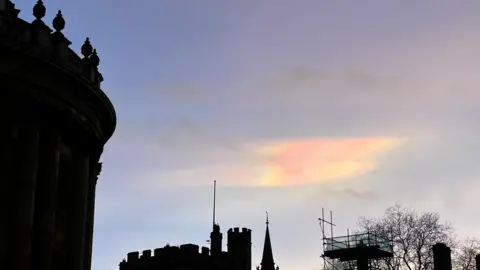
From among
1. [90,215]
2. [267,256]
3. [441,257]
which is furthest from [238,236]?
[90,215]

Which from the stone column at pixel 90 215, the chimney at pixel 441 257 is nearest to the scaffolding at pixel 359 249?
the chimney at pixel 441 257

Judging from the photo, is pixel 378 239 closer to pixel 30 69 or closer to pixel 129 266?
pixel 129 266

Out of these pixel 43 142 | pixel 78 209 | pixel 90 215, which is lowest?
pixel 78 209

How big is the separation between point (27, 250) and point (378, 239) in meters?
35.4

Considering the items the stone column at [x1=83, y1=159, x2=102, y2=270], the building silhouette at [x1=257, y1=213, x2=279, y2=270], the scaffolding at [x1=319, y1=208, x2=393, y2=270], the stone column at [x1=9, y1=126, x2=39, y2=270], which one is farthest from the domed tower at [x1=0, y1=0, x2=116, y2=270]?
the building silhouette at [x1=257, y1=213, x2=279, y2=270]

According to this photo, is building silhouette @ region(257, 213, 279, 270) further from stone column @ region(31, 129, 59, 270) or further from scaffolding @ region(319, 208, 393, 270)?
stone column @ region(31, 129, 59, 270)

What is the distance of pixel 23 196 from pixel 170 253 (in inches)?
1374

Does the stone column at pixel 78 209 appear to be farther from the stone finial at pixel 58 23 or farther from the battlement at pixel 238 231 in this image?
the battlement at pixel 238 231

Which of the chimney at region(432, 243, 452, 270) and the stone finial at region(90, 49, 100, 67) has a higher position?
the stone finial at region(90, 49, 100, 67)

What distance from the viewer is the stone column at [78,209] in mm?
31812

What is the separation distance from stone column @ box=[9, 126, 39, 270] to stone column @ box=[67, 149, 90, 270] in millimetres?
2985

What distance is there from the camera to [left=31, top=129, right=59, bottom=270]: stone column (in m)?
29.4

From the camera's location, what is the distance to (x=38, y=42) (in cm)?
3083

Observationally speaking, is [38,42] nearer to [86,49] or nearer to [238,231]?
[86,49]
